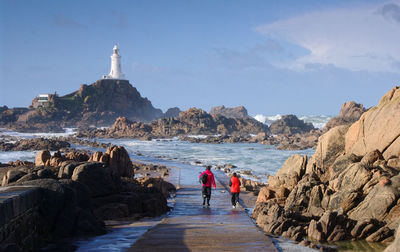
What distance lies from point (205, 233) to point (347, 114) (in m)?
81.4

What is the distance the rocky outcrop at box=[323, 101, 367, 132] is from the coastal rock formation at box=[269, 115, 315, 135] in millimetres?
19204

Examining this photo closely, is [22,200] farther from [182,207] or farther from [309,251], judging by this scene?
[182,207]

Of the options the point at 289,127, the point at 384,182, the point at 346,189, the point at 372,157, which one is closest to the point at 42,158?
the point at 346,189

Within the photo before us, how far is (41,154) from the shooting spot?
1964cm

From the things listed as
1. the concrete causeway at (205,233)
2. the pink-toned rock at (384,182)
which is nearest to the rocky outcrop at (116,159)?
the concrete causeway at (205,233)

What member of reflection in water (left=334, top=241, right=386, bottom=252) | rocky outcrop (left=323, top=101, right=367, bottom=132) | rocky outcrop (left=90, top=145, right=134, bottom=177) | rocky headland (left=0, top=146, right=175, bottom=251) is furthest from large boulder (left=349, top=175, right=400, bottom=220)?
rocky outcrop (left=323, top=101, right=367, bottom=132)

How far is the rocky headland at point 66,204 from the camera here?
329 inches

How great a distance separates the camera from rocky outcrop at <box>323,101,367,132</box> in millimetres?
78750

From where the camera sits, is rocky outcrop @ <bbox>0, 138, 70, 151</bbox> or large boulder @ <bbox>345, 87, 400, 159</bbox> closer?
large boulder @ <bbox>345, 87, 400, 159</bbox>

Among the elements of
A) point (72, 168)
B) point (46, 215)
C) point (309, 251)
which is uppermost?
point (72, 168)

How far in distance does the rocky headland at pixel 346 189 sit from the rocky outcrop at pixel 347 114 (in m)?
62.6

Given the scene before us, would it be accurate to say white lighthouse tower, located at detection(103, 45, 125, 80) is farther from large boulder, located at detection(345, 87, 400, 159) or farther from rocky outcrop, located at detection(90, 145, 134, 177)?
large boulder, located at detection(345, 87, 400, 159)

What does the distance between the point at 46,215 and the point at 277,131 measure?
101862 millimetres

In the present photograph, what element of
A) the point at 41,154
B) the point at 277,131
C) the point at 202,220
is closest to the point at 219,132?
the point at 277,131
